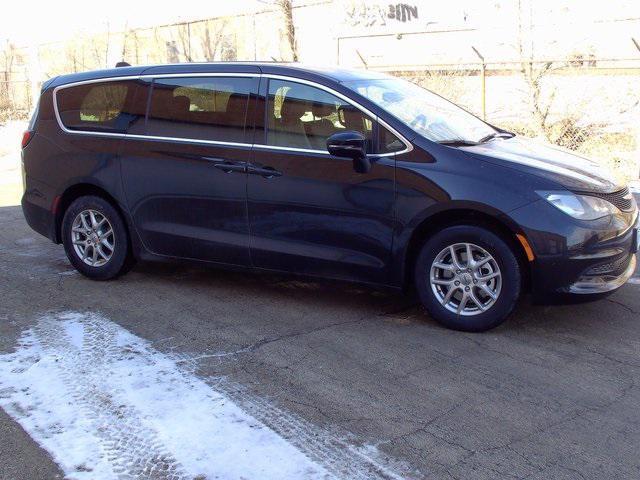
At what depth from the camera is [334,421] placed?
367 centimetres

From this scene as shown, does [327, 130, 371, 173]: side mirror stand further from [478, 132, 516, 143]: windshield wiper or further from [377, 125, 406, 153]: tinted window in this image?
[478, 132, 516, 143]: windshield wiper

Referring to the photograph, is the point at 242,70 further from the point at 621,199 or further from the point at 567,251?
the point at 621,199

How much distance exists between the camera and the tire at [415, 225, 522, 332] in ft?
15.4

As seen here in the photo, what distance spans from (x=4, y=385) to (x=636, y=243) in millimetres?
4075

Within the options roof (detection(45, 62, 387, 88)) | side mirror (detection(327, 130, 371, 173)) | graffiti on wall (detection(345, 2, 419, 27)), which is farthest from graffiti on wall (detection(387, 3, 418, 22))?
side mirror (detection(327, 130, 371, 173))

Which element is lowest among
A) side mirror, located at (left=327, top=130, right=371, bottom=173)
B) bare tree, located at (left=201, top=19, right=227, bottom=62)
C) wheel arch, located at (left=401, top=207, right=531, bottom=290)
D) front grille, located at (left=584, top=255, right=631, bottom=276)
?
front grille, located at (left=584, top=255, right=631, bottom=276)

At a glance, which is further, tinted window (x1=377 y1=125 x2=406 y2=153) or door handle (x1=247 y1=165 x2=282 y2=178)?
door handle (x1=247 y1=165 x2=282 y2=178)

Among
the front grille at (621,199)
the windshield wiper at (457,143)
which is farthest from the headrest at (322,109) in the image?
the front grille at (621,199)

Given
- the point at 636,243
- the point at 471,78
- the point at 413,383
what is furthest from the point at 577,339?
the point at 471,78

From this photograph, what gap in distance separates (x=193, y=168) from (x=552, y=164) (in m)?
2.62

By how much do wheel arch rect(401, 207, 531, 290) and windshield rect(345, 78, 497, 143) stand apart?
0.56m

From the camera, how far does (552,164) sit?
16.1ft

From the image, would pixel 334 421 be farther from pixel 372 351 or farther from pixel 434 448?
pixel 372 351

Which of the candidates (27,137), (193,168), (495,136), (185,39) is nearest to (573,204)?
(495,136)
